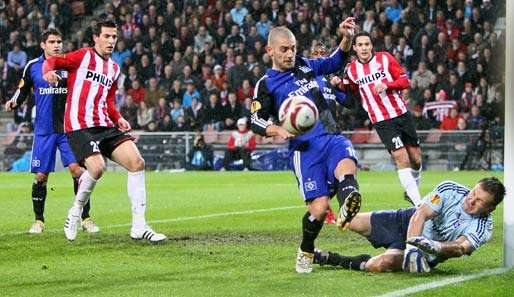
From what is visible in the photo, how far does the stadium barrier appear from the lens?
26031 millimetres

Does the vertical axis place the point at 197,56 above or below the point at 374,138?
above

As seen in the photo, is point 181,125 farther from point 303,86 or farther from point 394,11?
point 303,86

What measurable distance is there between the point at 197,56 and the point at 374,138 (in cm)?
653

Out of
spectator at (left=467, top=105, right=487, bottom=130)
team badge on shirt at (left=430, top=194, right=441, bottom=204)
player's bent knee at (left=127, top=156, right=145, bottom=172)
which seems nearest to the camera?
team badge on shirt at (left=430, top=194, right=441, bottom=204)

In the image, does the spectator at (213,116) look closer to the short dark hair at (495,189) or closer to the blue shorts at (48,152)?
the blue shorts at (48,152)

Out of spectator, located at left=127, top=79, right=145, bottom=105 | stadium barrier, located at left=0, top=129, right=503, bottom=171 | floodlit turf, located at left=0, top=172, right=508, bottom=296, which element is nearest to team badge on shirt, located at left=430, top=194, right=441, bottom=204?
floodlit turf, located at left=0, top=172, right=508, bottom=296

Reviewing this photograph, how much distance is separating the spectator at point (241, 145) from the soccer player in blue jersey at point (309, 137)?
17.8 m

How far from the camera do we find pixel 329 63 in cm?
938

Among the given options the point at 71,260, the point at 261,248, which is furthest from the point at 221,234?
the point at 71,260

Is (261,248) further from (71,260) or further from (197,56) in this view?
(197,56)

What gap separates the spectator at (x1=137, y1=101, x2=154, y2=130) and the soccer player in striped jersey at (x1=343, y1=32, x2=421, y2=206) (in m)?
15.6

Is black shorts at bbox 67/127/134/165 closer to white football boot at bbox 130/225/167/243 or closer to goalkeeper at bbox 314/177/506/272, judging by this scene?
white football boot at bbox 130/225/167/243

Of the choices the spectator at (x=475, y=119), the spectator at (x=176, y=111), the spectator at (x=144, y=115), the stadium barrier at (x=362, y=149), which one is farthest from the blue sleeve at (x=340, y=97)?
the spectator at (x=144, y=115)

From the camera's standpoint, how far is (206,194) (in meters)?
19.0
